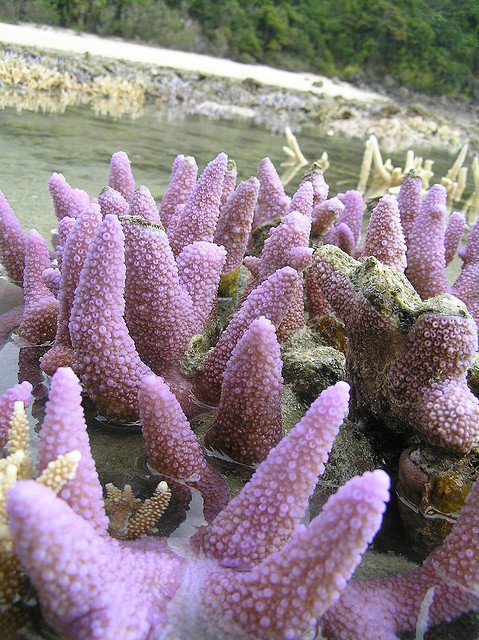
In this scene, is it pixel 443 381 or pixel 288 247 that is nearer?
pixel 443 381

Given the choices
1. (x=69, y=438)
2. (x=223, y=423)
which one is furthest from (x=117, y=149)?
(x=69, y=438)

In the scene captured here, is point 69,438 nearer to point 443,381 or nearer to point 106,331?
point 106,331

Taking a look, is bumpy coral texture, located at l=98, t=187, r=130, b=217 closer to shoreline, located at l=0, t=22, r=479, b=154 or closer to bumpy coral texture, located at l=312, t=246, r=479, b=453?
bumpy coral texture, located at l=312, t=246, r=479, b=453

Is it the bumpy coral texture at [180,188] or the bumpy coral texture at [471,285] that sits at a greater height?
the bumpy coral texture at [180,188]

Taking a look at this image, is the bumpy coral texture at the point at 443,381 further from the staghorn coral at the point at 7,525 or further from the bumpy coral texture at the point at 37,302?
the bumpy coral texture at the point at 37,302

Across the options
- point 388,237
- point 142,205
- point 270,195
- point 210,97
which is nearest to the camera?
point 142,205

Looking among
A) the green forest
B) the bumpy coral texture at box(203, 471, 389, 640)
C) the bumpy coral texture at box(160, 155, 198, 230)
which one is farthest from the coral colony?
the green forest

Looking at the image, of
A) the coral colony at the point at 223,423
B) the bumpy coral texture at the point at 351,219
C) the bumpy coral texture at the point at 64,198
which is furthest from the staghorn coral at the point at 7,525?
the bumpy coral texture at the point at 351,219
